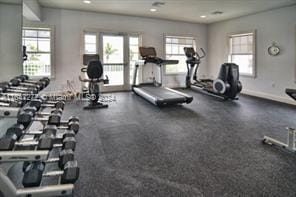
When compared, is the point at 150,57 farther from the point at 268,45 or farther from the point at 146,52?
the point at 268,45

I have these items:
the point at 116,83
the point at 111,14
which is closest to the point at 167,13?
the point at 111,14

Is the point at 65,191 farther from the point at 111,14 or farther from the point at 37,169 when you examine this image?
the point at 111,14

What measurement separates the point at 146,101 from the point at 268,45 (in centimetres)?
397

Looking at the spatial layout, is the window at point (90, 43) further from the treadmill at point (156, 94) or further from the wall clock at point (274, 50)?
Answer: the wall clock at point (274, 50)

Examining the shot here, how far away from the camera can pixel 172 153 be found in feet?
9.59

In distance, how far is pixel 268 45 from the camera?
22.2 ft

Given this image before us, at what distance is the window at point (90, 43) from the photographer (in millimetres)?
7324

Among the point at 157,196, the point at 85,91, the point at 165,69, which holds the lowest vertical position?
the point at 157,196

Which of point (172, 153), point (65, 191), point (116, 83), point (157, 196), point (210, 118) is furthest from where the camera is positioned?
point (116, 83)

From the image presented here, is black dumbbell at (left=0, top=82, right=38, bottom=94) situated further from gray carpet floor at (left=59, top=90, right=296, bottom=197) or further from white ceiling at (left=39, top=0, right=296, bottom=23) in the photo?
white ceiling at (left=39, top=0, right=296, bottom=23)

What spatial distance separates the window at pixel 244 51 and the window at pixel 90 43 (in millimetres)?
4762

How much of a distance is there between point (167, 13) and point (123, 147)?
5442 mm

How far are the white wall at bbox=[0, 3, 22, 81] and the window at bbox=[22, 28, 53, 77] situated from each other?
2959 mm

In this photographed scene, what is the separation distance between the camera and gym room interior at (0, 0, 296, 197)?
2.04 m
